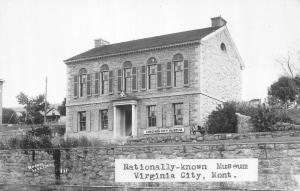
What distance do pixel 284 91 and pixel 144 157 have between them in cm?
2690

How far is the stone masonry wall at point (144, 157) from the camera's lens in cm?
1522

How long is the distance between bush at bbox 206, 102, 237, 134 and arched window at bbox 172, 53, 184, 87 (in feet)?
14.7

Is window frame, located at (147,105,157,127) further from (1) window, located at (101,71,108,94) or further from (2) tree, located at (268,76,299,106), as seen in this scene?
(2) tree, located at (268,76,299,106)

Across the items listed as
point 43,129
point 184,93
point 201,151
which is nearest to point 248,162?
point 201,151

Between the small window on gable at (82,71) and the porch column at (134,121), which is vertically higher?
the small window on gable at (82,71)

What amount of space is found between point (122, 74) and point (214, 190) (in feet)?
68.4

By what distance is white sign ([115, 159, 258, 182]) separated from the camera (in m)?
15.4

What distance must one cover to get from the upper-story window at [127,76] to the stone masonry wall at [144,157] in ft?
48.6

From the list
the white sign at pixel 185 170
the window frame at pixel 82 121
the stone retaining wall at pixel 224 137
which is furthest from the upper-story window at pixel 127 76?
the white sign at pixel 185 170

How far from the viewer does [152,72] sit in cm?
3428

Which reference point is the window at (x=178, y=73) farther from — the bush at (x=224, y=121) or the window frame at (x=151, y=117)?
the bush at (x=224, y=121)

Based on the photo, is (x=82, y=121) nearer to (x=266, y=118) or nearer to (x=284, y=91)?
(x=266, y=118)

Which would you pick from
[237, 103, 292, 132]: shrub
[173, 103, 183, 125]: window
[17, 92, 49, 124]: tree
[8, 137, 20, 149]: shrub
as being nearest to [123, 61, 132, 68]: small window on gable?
[173, 103, 183, 125]: window
